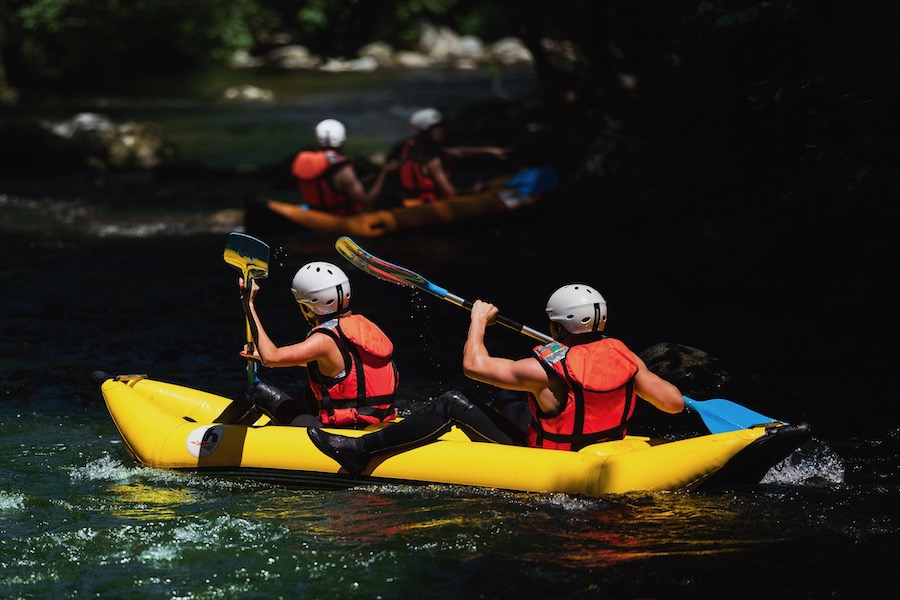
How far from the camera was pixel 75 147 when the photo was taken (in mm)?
17094

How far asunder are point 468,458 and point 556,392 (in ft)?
1.86

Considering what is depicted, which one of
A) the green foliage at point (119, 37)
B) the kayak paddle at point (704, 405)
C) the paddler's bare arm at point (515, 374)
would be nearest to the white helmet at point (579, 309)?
the paddler's bare arm at point (515, 374)

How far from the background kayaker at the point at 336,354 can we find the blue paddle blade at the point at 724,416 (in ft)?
5.19

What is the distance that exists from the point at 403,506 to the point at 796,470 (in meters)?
1.94

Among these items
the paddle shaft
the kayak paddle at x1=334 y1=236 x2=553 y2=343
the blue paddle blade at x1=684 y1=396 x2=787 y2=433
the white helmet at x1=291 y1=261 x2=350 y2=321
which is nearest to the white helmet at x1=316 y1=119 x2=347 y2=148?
the kayak paddle at x1=334 y1=236 x2=553 y2=343

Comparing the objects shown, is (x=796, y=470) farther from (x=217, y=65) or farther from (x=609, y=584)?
(x=217, y=65)

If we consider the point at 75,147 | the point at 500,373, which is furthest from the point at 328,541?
the point at 75,147

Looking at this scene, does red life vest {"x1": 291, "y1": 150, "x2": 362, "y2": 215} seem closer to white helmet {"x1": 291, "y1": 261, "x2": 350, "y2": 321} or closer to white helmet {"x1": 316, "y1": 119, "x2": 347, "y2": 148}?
white helmet {"x1": 316, "y1": 119, "x2": 347, "y2": 148}

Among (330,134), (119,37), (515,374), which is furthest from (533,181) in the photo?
(119,37)

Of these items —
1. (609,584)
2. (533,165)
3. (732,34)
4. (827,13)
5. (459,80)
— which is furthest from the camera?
(459,80)

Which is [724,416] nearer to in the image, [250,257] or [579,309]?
[579,309]

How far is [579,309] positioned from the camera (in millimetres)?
5473

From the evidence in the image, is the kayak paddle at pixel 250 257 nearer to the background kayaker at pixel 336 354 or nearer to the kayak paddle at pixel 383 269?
the background kayaker at pixel 336 354

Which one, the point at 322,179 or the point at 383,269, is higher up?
the point at 322,179
